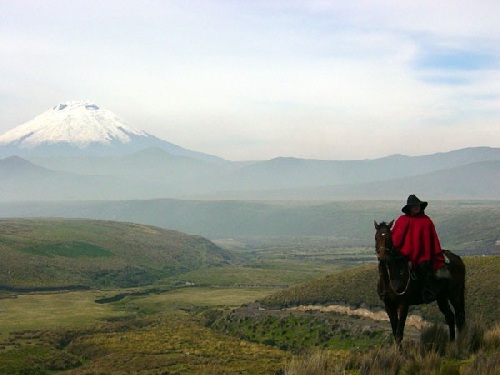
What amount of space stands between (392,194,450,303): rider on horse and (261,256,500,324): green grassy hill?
1013 inches

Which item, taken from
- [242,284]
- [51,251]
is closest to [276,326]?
[242,284]

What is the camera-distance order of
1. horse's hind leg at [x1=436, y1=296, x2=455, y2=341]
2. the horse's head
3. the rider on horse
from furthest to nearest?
1. horse's hind leg at [x1=436, y1=296, x2=455, y2=341]
2. the rider on horse
3. the horse's head

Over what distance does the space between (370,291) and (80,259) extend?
378 ft

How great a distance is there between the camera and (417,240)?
15.6m

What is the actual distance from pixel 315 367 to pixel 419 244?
4819mm

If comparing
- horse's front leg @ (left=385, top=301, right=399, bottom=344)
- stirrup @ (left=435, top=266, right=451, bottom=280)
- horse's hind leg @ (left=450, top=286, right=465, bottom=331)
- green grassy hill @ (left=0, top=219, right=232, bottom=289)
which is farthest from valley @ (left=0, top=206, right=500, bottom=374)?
stirrup @ (left=435, top=266, right=451, bottom=280)

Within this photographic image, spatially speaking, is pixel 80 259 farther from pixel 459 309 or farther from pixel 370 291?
pixel 459 309

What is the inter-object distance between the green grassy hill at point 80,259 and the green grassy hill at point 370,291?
70.3 metres

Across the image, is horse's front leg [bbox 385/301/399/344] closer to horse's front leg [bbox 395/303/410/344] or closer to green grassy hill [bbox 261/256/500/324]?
horse's front leg [bbox 395/303/410/344]

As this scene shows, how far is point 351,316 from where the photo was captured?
5756cm

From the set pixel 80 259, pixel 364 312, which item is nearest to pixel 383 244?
pixel 364 312

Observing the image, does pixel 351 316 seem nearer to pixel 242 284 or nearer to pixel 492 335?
pixel 492 335

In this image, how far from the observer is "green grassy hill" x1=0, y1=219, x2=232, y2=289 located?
13012 cm

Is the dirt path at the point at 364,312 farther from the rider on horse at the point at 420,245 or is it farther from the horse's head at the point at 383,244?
the horse's head at the point at 383,244
